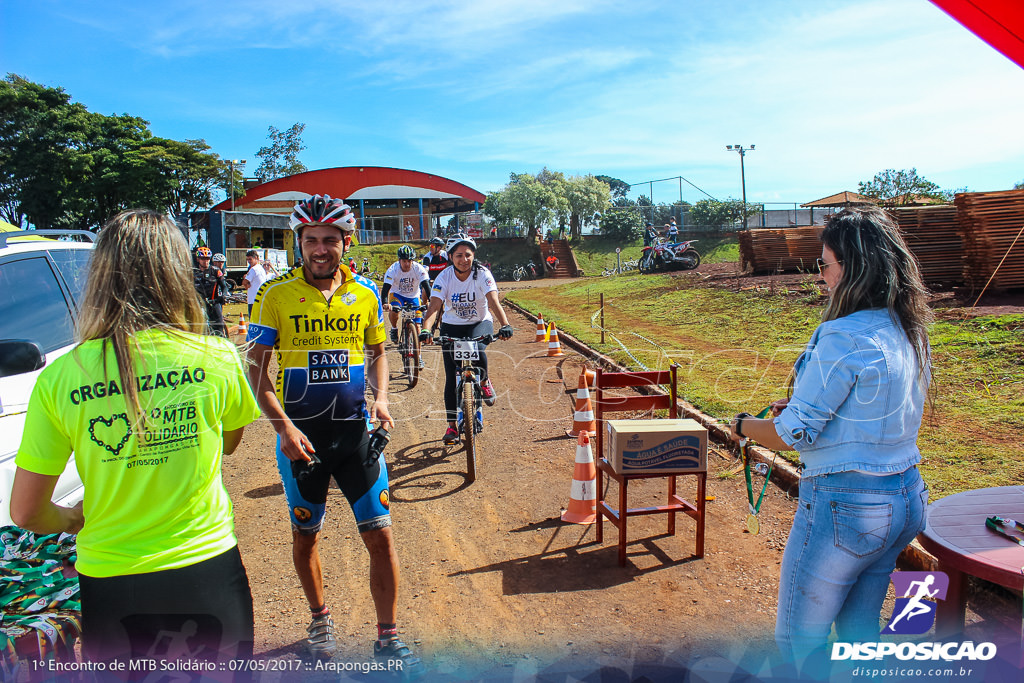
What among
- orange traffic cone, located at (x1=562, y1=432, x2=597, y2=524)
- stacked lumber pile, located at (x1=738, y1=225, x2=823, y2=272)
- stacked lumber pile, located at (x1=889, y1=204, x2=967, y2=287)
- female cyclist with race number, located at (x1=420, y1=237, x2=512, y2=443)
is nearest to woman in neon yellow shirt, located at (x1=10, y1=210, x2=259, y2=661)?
orange traffic cone, located at (x1=562, y1=432, x2=597, y2=524)

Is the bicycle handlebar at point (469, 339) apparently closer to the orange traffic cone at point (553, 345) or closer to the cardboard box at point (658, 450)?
the cardboard box at point (658, 450)

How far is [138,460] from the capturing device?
6.27ft

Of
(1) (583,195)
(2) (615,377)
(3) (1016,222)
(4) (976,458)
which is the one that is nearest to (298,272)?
(2) (615,377)

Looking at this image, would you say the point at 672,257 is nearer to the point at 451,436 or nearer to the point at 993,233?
the point at 993,233

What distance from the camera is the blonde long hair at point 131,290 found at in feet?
6.26

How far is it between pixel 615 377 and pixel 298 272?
253 cm

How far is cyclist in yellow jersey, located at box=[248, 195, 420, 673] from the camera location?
10.5ft

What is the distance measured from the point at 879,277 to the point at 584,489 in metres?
3.16

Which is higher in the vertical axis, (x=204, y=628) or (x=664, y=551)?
(x=204, y=628)

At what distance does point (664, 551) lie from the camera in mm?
4527

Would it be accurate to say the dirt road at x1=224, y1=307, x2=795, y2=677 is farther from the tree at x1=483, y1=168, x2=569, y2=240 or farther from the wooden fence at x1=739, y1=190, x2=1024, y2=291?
the tree at x1=483, y1=168, x2=569, y2=240

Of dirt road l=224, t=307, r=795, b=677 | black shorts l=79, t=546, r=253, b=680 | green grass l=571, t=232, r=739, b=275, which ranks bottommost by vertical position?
dirt road l=224, t=307, r=795, b=677

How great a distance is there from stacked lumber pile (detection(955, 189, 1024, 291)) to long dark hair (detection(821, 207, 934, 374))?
12.2m

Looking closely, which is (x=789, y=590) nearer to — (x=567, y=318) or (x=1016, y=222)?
(x=1016, y=222)
